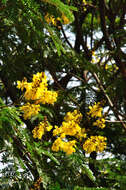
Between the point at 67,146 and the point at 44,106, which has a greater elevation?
the point at 44,106

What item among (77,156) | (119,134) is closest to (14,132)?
(77,156)

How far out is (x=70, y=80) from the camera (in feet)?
13.4

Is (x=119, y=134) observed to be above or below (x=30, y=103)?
above

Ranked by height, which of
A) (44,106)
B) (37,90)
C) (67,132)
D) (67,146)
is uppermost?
(44,106)

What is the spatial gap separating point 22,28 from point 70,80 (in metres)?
2.07

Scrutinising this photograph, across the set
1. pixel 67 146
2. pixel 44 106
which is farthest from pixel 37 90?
pixel 44 106

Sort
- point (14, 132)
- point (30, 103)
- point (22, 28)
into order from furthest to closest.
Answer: point (22, 28) < point (30, 103) < point (14, 132)

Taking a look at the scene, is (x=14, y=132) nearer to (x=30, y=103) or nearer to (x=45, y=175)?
(x=30, y=103)

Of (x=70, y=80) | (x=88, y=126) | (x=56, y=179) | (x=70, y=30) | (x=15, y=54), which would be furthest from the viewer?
(x=70, y=30)

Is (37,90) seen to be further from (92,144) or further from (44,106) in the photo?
(44,106)

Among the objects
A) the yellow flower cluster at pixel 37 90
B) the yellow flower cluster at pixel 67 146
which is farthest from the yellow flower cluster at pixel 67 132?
the yellow flower cluster at pixel 37 90

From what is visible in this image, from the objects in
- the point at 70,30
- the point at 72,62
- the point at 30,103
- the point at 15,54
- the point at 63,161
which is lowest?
the point at 63,161

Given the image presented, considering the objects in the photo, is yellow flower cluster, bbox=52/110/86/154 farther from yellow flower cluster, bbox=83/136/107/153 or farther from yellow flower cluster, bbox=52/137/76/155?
yellow flower cluster, bbox=83/136/107/153

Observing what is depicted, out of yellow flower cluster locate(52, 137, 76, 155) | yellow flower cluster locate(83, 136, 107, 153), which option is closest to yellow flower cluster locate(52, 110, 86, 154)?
yellow flower cluster locate(52, 137, 76, 155)
